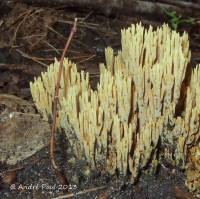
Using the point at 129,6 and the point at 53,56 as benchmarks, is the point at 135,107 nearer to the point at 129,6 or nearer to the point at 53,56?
the point at 53,56

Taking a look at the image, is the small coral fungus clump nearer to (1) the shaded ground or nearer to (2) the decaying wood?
(1) the shaded ground

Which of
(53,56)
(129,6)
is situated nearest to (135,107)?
(53,56)

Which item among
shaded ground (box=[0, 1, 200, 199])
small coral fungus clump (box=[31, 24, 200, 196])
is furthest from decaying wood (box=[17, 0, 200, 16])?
small coral fungus clump (box=[31, 24, 200, 196])

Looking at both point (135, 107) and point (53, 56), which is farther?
point (53, 56)

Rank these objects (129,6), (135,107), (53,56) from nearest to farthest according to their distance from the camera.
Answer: (135,107) → (53,56) → (129,6)

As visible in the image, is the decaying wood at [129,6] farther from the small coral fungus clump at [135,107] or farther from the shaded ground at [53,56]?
the small coral fungus clump at [135,107]

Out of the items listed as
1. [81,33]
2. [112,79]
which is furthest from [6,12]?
[112,79]
